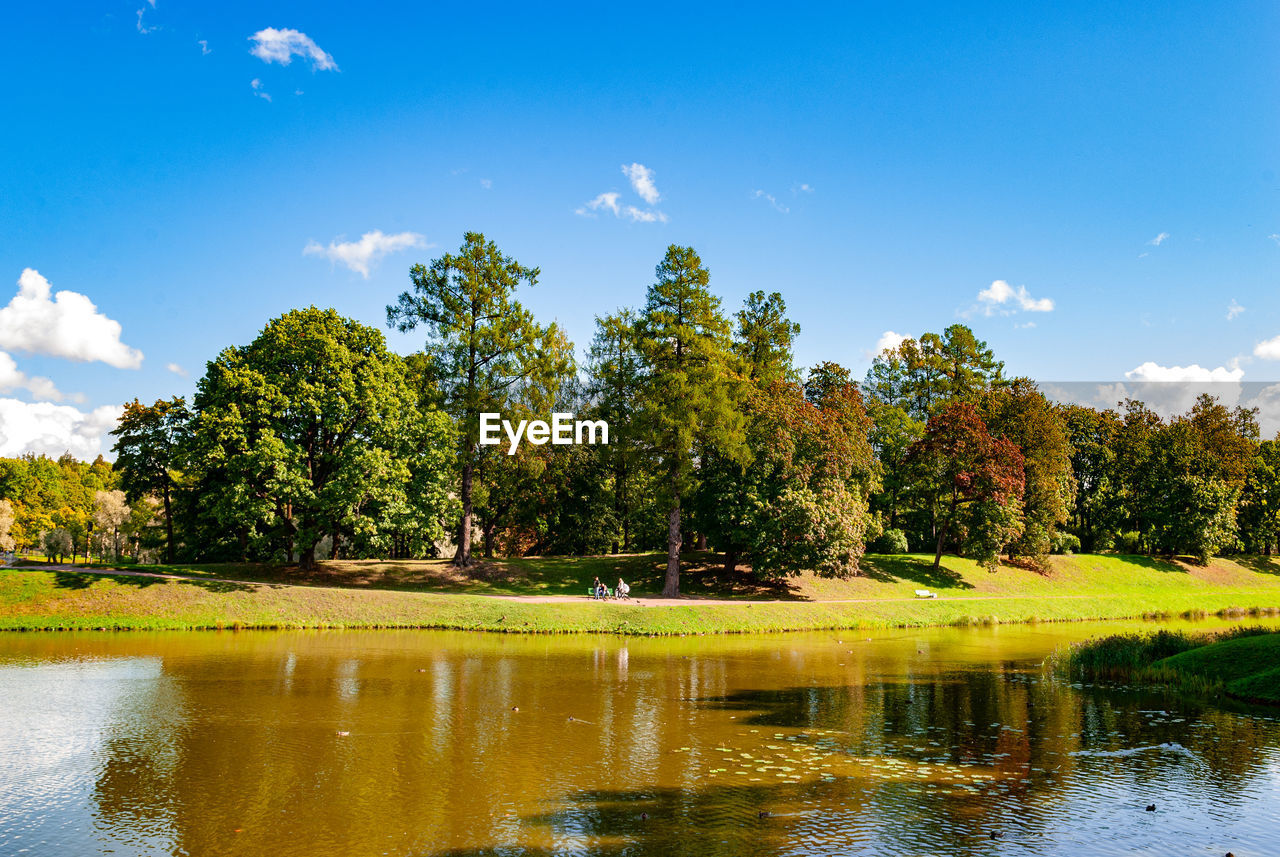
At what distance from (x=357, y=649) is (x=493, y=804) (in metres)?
20.2

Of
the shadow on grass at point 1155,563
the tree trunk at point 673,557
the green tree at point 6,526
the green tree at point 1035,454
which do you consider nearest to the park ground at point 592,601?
the shadow on grass at point 1155,563

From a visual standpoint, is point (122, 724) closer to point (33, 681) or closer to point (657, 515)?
point (33, 681)

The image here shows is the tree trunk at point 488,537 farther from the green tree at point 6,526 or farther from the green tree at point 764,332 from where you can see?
the green tree at point 6,526

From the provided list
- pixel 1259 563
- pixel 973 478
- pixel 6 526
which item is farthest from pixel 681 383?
pixel 6 526

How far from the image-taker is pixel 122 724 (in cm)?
1898

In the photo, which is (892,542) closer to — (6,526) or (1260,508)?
(1260,508)

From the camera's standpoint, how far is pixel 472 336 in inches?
2083

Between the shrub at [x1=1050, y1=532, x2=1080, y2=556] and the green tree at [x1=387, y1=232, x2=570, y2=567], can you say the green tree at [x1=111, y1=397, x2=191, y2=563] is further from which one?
the shrub at [x1=1050, y1=532, x2=1080, y2=556]

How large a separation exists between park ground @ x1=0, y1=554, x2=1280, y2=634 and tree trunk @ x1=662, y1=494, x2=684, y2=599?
1252 millimetres

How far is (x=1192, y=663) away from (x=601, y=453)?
134 feet

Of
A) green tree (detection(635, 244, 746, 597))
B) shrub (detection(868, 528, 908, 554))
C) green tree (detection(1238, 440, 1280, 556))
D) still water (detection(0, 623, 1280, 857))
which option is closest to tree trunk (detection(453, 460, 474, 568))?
green tree (detection(635, 244, 746, 597))

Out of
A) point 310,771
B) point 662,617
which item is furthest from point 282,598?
point 310,771

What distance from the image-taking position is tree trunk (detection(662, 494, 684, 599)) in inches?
1935

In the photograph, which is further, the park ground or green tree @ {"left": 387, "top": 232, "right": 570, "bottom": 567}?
green tree @ {"left": 387, "top": 232, "right": 570, "bottom": 567}
